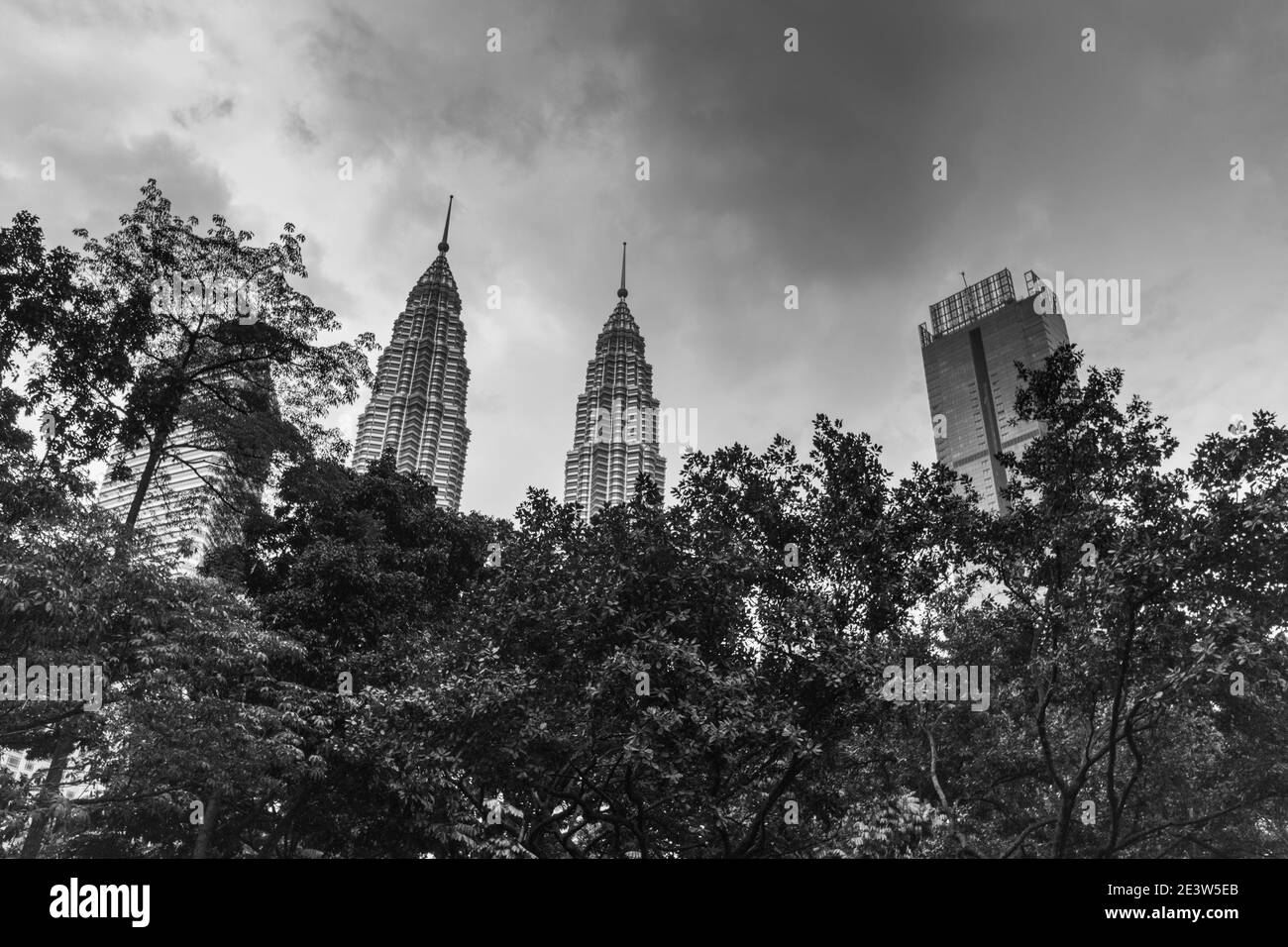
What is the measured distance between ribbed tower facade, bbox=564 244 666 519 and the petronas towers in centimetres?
10

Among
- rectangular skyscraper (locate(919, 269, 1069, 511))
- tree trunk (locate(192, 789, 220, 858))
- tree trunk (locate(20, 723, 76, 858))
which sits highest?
rectangular skyscraper (locate(919, 269, 1069, 511))

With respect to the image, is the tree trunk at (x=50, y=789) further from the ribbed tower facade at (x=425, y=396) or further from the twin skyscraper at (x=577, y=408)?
the ribbed tower facade at (x=425, y=396)

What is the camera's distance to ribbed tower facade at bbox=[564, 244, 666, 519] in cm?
8069

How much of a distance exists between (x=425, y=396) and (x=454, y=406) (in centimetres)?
271

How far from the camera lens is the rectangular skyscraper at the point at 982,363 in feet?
364

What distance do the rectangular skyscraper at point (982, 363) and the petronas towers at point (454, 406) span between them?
4602 cm

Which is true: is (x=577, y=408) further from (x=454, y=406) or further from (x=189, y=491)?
(x=189, y=491)
